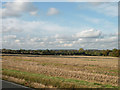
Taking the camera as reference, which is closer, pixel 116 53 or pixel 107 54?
pixel 116 53

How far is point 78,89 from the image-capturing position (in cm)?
893

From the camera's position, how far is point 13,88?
28.6 feet

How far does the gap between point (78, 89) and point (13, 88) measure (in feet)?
11.7

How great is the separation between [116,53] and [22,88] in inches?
4410

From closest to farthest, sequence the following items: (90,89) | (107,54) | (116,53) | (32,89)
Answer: (32,89), (90,89), (116,53), (107,54)

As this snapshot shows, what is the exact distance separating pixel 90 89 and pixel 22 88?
379cm

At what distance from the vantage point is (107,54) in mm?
125688

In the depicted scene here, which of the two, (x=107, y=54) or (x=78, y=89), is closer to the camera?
(x=78, y=89)

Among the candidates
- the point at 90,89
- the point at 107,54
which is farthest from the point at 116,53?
the point at 90,89

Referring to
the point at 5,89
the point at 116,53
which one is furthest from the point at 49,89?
the point at 116,53

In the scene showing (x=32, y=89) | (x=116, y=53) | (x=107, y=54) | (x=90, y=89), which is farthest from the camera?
(x=107, y=54)

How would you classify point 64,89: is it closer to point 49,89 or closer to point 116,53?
point 49,89

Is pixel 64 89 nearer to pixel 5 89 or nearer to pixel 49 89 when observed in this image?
pixel 49 89

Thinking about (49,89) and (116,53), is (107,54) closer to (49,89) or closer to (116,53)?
(116,53)
